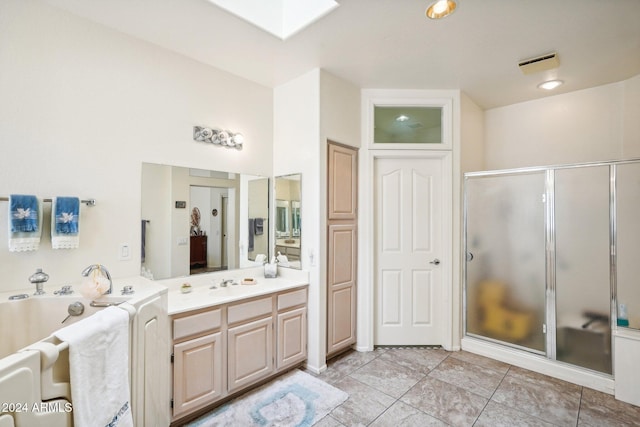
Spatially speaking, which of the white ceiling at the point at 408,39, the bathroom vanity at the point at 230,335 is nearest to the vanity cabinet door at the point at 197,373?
the bathroom vanity at the point at 230,335

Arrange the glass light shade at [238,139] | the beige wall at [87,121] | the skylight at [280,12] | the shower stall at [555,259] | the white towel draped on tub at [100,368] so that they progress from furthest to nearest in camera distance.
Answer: the glass light shade at [238,139], the shower stall at [555,259], the skylight at [280,12], the beige wall at [87,121], the white towel draped on tub at [100,368]

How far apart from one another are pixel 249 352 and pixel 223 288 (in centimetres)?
58

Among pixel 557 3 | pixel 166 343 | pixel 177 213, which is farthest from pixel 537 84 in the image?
pixel 166 343

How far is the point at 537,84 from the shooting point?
3031mm

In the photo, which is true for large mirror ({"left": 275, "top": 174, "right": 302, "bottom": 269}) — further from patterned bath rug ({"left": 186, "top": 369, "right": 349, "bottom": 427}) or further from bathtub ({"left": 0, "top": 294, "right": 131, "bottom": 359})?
bathtub ({"left": 0, "top": 294, "right": 131, "bottom": 359})

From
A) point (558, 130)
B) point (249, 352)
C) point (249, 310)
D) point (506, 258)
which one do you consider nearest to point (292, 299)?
point (249, 310)

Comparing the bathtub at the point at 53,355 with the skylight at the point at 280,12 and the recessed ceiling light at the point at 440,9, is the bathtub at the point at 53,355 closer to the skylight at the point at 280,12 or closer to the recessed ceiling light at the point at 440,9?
the skylight at the point at 280,12

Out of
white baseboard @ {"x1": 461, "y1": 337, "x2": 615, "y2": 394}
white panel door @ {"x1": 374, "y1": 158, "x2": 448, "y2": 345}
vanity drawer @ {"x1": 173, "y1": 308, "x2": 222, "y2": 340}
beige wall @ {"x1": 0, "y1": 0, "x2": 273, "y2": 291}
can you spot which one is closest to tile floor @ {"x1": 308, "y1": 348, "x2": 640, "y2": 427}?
white baseboard @ {"x1": 461, "y1": 337, "x2": 615, "y2": 394}

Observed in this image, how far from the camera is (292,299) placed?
2621mm

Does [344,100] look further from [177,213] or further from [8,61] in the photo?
[8,61]

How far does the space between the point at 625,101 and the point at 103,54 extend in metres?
4.70

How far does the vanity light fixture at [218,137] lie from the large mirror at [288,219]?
1.80 ft

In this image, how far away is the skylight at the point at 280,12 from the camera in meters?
1.97

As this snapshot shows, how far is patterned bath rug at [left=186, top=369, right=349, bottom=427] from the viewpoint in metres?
2.00
